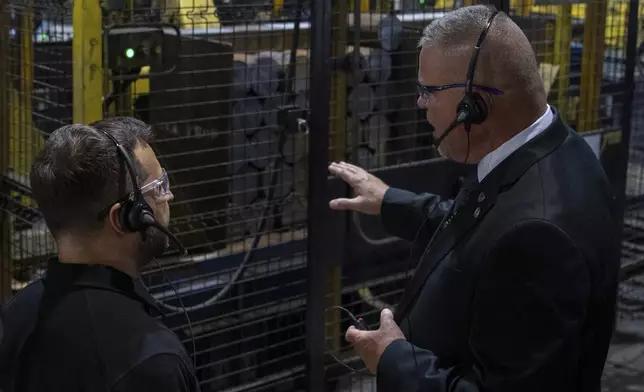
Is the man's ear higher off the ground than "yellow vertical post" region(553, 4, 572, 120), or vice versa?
"yellow vertical post" region(553, 4, 572, 120)

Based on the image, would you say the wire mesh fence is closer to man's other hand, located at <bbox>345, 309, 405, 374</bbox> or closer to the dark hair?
man's other hand, located at <bbox>345, 309, 405, 374</bbox>

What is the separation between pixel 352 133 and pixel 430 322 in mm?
1970

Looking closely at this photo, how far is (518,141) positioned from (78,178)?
1.00 meters

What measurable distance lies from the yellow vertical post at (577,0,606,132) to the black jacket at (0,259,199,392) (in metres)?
4.00

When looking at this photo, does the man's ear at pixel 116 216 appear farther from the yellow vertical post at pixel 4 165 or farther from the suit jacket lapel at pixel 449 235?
the yellow vertical post at pixel 4 165

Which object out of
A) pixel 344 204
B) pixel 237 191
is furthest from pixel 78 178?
pixel 237 191

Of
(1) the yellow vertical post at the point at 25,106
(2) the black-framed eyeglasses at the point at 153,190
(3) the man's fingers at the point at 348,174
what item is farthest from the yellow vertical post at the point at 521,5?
(2) the black-framed eyeglasses at the point at 153,190

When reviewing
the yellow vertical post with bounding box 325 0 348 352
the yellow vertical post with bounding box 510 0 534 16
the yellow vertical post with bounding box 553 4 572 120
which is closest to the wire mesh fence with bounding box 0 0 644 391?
the yellow vertical post with bounding box 325 0 348 352

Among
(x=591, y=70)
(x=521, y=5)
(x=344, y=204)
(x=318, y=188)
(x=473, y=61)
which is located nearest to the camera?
(x=473, y=61)

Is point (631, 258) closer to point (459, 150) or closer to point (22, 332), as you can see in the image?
point (459, 150)

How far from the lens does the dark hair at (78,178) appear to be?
173 cm

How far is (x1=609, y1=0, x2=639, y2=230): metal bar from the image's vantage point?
4.74m

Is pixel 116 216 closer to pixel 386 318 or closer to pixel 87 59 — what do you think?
pixel 386 318

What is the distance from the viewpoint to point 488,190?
6.62ft
